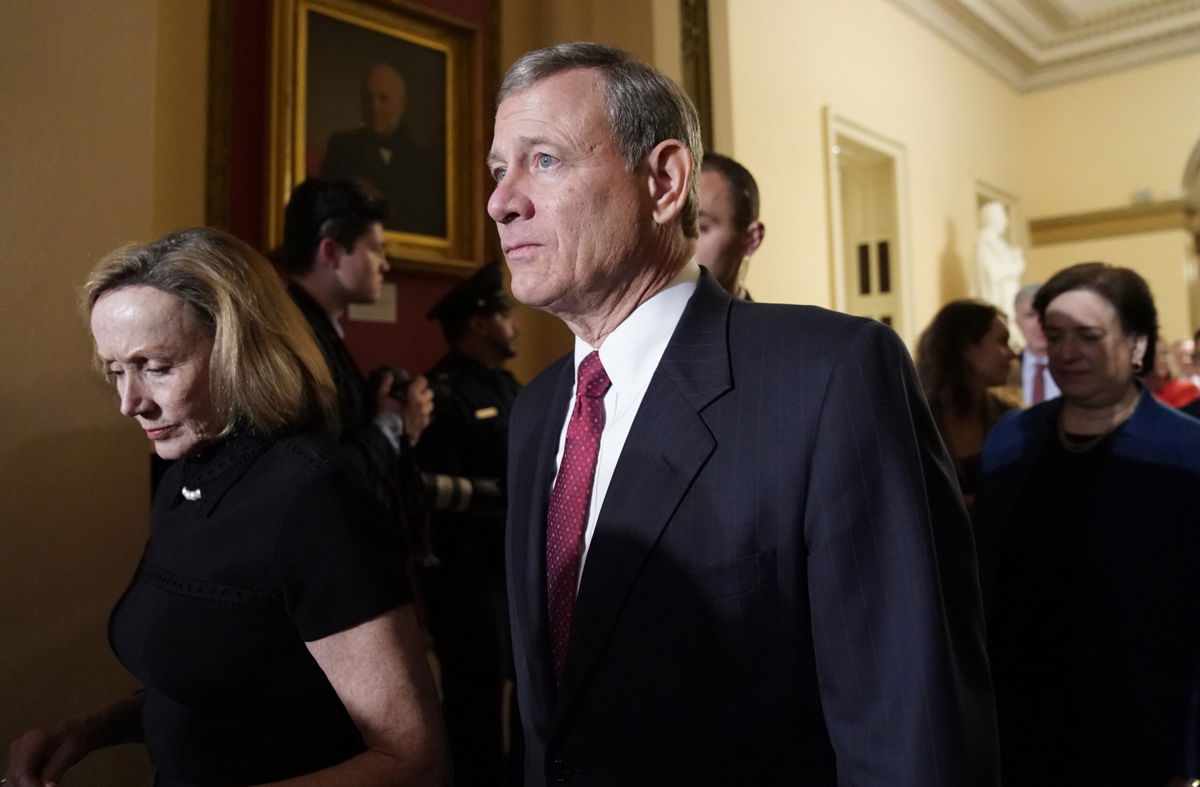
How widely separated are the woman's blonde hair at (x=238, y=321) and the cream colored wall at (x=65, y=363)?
2.95 ft

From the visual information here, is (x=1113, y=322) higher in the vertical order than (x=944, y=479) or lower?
higher

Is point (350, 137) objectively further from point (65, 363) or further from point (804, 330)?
point (804, 330)

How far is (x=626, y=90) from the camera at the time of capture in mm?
1261

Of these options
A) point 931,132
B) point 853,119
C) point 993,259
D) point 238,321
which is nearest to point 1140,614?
point 238,321

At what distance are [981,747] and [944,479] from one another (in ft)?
0.99

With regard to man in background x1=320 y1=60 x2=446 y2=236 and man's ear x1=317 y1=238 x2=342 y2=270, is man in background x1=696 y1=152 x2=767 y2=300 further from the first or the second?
man in background x1=320 y1=60 x2=446 y2=236

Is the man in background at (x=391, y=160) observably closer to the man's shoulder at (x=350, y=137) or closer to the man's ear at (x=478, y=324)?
the man's shoulder at (x=350, y=137)

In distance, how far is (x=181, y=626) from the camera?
1.44m

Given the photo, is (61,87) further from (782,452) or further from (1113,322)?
(1113,322)

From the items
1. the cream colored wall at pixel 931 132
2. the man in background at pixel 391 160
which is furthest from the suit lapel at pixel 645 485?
the cream colored wall at pixel 931 132

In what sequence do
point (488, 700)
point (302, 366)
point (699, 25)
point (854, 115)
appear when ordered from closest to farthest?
1. point (302, 366)
2. point (488, 700)
3. point (699, 25)
4. point (854, 115)

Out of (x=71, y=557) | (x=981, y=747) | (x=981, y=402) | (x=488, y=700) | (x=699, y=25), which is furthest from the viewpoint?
(x=699, y=25)

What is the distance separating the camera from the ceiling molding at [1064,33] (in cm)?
847

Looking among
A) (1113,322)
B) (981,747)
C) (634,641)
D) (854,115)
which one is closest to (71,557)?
(634,641)
